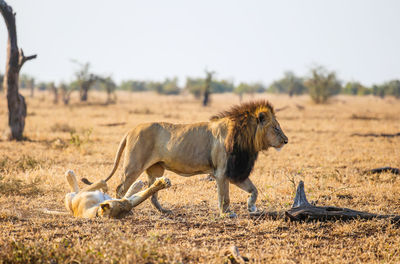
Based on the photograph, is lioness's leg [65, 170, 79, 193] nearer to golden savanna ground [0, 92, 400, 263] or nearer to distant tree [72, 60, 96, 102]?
golden savanna ground [0, 92, 400, 263]

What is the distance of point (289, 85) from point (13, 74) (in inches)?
3002

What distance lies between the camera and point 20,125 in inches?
578

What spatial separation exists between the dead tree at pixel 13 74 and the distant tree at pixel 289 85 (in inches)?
2755

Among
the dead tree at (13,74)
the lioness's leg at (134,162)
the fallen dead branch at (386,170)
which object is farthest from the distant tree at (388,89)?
the lioness's leg at (134,162)

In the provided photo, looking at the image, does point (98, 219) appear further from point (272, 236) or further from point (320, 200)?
point (320, 200)

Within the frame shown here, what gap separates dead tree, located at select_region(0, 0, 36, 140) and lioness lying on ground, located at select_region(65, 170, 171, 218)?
9221 millimetres

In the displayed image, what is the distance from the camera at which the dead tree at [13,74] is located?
1412cm

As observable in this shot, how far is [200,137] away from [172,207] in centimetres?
125

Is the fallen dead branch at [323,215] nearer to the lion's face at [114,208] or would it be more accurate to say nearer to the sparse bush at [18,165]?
the lion's face at [114,208]

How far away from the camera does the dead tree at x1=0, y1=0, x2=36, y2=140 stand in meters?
14.1

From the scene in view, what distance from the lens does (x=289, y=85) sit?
86.1 meters

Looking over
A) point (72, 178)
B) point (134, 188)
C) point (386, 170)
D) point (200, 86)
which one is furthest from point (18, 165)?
point (200, 86)

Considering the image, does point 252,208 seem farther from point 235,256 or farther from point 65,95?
point 65,95

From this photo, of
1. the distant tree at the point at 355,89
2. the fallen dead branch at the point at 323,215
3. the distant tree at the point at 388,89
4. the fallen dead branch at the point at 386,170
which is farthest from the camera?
the distant tree at the point at 355,89
